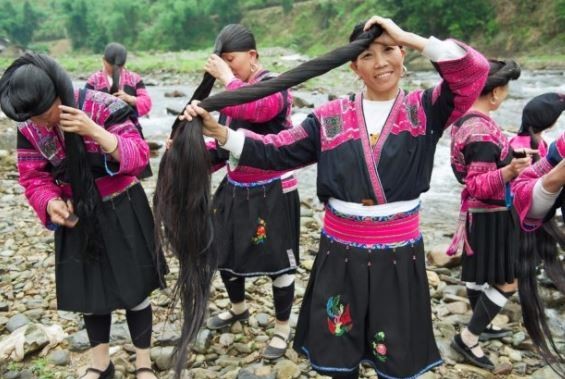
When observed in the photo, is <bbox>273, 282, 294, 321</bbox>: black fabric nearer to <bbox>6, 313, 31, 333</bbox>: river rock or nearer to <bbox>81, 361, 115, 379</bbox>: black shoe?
<bbox>81, 361, 115, 379</bbox>: black shoe

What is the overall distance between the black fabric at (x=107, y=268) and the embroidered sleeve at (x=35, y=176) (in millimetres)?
214

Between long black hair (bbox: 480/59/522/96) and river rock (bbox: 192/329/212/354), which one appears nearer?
long black hair (bbox: 480/59/522/96)

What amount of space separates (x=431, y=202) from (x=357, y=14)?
43.9 metres

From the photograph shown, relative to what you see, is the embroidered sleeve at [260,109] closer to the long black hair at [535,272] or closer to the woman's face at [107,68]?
the long black hair at [535,272]

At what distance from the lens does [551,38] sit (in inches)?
1224

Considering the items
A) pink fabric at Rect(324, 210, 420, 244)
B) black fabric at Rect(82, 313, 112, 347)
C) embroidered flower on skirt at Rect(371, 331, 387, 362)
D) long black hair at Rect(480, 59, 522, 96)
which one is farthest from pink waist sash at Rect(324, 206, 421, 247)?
black fabric at Rect(82, 313, 112, 347)

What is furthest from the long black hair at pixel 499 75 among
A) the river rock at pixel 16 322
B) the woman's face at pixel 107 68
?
the woman's face at pixel 107 68

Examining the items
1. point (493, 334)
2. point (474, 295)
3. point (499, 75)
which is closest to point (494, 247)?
point (474, 295)

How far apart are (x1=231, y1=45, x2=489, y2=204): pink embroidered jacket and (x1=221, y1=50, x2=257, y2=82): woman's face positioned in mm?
967

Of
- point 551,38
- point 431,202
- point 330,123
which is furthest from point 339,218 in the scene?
point 551,38

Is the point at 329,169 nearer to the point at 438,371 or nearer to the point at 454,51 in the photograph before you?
the point at 454,51

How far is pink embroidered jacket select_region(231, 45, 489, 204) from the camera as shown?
226 cm

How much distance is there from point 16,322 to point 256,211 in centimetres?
215

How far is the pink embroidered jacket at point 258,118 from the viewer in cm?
299
